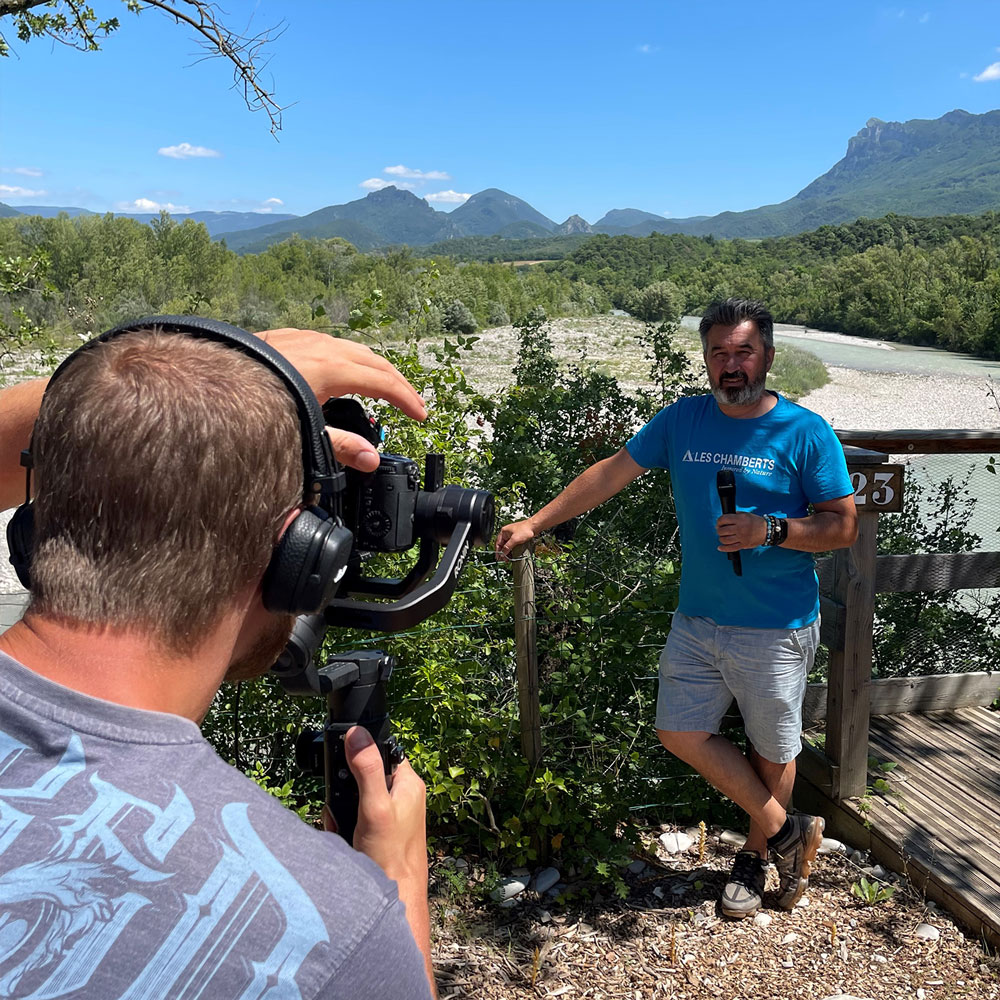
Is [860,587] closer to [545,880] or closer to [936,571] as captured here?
[936,571]

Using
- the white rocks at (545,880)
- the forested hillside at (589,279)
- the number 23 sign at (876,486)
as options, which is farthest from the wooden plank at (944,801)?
the forested hillside at (589,279)

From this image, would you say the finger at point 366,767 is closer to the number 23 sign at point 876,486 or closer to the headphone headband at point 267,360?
the headphone headband at point 267,360

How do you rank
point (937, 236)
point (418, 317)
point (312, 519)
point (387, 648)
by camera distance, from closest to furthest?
point (312, 519), point (387, 648), point (418, 317), point (937, 236)

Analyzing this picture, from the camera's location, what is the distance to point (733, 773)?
3.17 metres

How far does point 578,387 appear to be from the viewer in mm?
6984

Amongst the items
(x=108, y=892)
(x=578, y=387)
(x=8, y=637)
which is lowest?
(x=578, y=387)

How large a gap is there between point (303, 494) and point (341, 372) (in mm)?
355

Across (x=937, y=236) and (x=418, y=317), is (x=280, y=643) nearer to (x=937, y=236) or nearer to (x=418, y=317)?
(x=418, y=317)

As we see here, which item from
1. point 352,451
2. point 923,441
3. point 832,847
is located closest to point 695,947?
point 832,847

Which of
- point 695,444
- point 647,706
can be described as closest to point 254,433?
point 695,444

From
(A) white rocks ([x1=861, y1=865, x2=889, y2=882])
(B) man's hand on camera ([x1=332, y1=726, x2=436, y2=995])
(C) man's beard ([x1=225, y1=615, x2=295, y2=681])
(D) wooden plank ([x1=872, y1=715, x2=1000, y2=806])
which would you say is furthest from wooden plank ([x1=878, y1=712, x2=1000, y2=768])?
(C) man's beard ([x1=225, y1=615, x2=295, y2=681])

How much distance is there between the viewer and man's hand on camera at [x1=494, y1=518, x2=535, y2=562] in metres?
3.19

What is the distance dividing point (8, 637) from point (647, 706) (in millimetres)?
3041

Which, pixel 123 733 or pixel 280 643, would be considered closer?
pixel 123 733
